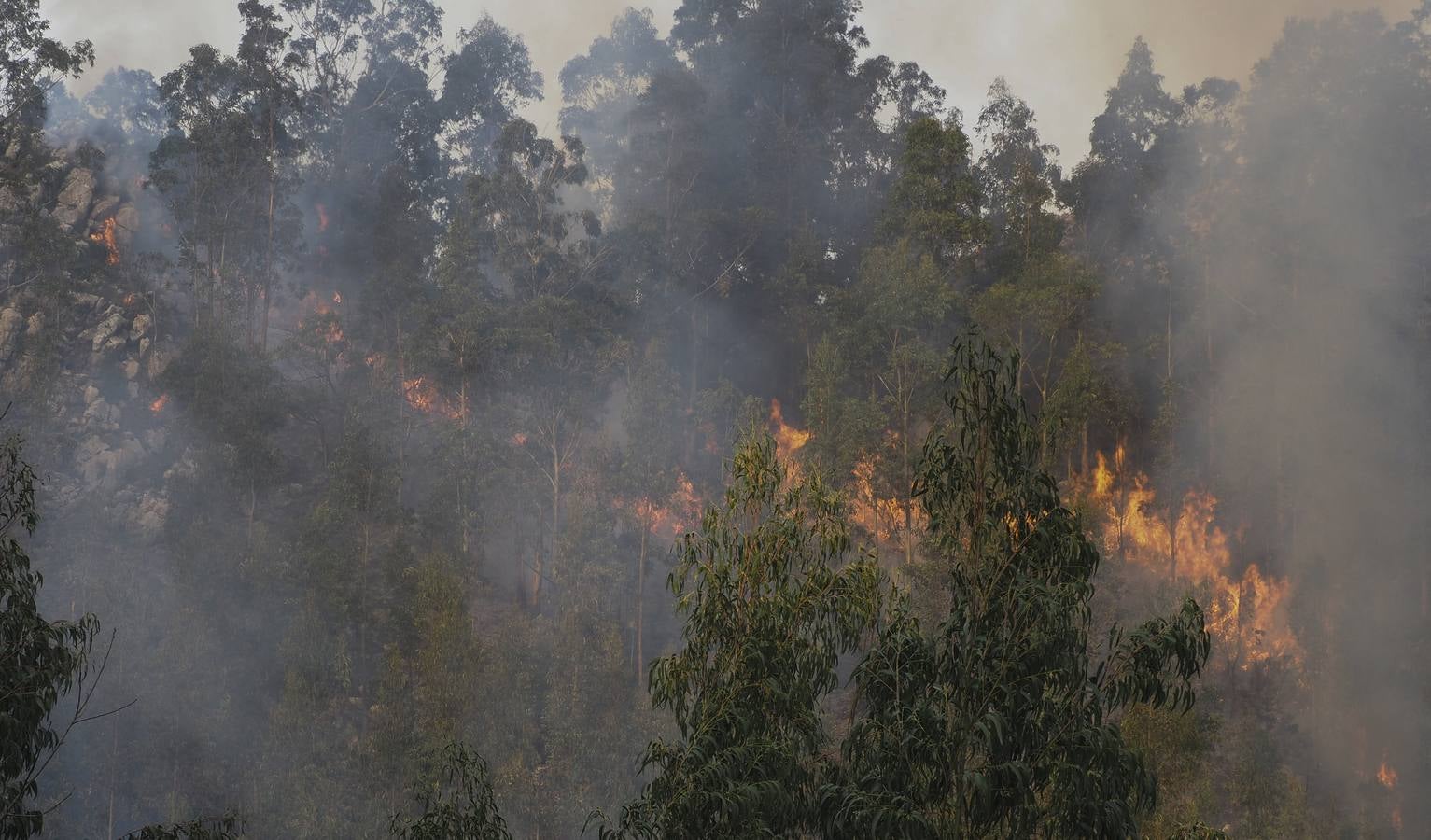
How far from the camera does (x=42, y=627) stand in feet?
40.4

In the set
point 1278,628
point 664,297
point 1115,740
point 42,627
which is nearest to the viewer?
point 1115,740

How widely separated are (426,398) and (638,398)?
1029cm

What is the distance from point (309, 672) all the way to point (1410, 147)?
137 ft

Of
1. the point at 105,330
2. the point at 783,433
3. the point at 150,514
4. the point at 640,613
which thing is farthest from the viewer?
the point at 783,433

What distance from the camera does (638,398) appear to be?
42.5 metres

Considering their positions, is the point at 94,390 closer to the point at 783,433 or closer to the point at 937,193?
the point at 783,433

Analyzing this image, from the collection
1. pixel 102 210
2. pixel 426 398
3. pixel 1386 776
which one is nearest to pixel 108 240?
pixel 102 210

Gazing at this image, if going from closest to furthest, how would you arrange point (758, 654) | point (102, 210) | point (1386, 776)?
point (758, 654) < point (1386, 776) < point (102, 210)

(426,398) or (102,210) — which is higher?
(102,210)

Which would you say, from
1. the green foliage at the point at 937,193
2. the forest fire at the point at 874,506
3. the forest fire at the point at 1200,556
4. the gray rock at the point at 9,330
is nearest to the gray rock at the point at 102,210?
the gray rock at the point at 9,330

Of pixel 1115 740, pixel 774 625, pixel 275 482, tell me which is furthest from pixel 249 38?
pixel 1115 740

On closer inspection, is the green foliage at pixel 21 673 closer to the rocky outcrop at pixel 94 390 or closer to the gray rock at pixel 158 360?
the rocky outcrop at pixel 94 390

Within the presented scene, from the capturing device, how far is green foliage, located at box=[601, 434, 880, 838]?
1088 centimetres

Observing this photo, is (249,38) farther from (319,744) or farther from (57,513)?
(319,744)
